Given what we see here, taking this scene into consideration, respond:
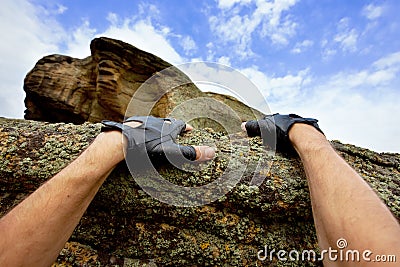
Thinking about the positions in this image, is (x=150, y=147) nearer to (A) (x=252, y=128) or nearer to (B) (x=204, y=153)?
(B) (x=204, y=153)

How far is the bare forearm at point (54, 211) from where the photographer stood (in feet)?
5.02

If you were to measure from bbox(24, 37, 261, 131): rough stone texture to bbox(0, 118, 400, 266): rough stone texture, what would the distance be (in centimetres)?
797

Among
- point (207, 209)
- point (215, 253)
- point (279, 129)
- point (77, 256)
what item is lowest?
point (77, 256)

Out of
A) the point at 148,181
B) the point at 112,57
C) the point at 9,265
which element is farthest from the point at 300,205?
the point at 112,57

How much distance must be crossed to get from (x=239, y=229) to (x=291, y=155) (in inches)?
30.9

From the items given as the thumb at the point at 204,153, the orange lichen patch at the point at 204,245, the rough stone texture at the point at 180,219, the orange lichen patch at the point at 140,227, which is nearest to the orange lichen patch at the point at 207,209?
the rough stone texture at the point at 180,219

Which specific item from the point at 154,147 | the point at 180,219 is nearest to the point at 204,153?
the point at 154,147

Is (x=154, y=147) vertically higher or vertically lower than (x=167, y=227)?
higher

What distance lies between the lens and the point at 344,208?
4.85 feet

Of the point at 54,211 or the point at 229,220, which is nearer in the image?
the point at 54,211

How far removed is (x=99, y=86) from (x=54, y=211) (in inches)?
377

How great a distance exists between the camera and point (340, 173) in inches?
67.5

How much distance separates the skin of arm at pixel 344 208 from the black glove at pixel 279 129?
0.64ft

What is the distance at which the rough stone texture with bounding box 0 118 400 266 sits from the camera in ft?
6.66
